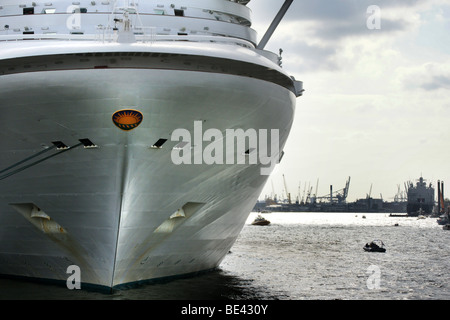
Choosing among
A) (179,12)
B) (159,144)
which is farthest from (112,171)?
(179,12)

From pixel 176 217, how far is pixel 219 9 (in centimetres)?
675

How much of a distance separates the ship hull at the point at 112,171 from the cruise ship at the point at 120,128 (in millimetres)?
33

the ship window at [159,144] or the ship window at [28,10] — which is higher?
the ship window at [28,10]

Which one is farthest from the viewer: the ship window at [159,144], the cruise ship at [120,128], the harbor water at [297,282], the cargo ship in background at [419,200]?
the cargo ship in background at [419,200]

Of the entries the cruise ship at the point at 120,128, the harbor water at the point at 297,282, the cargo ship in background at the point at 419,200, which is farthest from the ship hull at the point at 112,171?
the cargo ship in background at the point at 419,200

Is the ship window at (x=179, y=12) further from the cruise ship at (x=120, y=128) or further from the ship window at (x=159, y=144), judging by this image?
the ship window at (x=159, y=144)

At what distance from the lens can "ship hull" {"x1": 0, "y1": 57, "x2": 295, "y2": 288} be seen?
15.1 m

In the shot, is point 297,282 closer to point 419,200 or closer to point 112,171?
point 112,171

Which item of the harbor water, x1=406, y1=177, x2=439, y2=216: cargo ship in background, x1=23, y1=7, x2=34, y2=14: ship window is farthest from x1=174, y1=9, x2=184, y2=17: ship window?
x1=406, y1=177, x2=439, y2=216: cargo ship in background

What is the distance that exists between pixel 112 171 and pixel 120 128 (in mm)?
1263

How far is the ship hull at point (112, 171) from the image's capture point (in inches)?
594

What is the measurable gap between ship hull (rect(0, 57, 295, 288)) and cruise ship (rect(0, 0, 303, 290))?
0.11 feet

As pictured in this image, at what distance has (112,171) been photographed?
15.8 metres

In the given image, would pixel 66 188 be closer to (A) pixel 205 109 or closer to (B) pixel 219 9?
(A) pixel 205 109
